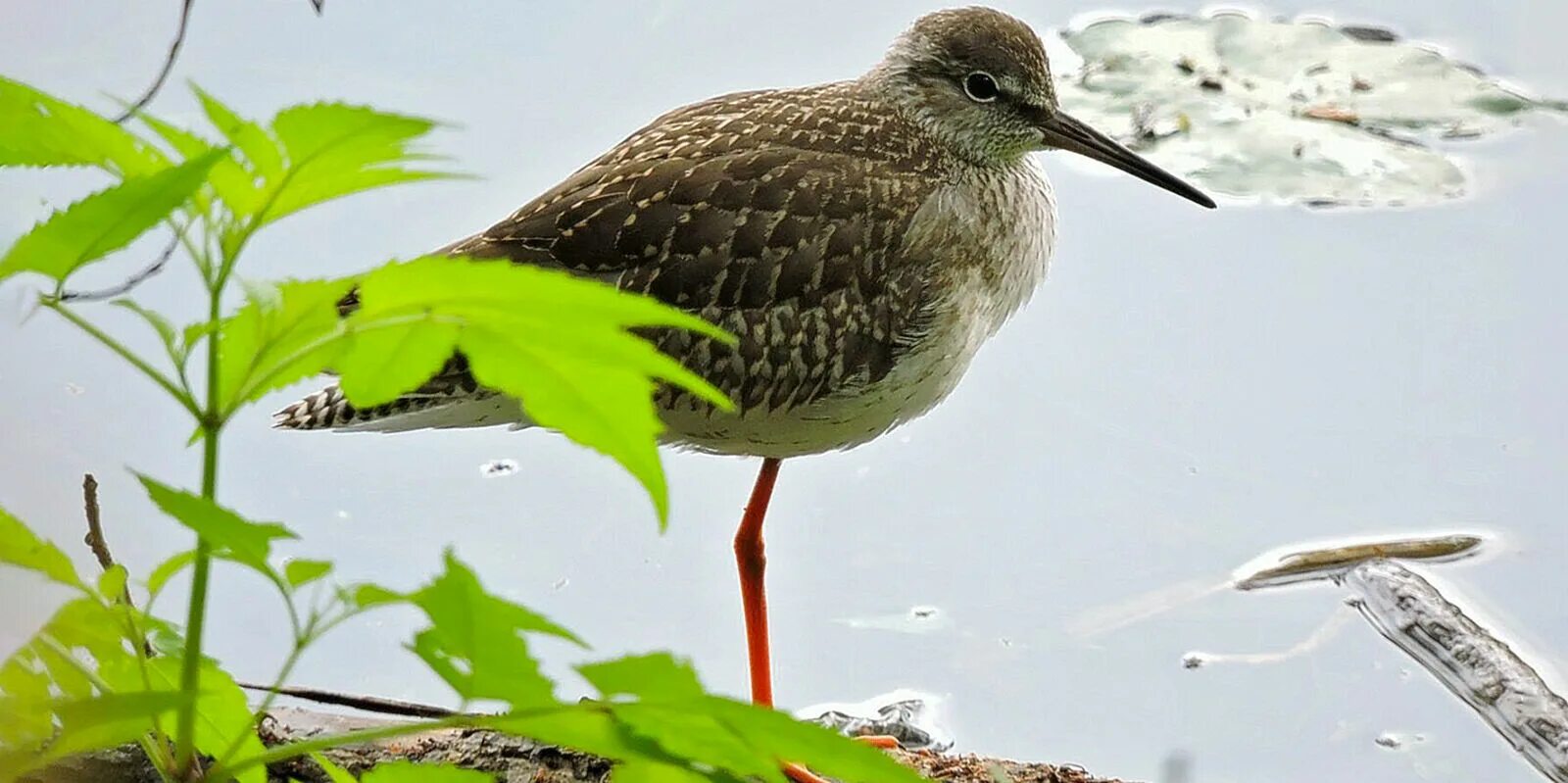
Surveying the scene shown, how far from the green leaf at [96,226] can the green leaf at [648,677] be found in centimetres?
54

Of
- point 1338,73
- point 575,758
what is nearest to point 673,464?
point 575,758

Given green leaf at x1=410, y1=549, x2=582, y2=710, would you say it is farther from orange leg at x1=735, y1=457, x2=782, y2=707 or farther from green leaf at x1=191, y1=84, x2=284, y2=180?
orange leg at x1=735, y1=457, x2=782, y2=707

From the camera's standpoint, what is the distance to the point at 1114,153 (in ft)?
16.8

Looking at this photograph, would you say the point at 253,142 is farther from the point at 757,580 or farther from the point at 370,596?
the point at 757,580

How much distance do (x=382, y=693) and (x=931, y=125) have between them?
207cm

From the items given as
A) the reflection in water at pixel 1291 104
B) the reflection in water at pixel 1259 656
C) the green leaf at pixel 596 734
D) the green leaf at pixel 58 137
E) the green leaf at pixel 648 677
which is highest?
the green leaf at pixel 58 137

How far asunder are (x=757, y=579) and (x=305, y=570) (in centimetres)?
327

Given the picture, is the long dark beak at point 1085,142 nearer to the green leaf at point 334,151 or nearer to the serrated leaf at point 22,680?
the green leaf at point 334,151

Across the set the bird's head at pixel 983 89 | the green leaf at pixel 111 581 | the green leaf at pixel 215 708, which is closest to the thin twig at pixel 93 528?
the green leaf at pixel 215 708

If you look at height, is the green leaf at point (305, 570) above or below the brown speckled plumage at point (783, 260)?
above

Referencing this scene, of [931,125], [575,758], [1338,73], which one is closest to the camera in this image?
[575,758]

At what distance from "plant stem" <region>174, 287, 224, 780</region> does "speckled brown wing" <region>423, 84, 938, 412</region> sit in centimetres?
242

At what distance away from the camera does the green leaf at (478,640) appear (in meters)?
1.73

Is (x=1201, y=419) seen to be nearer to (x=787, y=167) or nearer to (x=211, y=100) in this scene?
(x=787, y=167)
